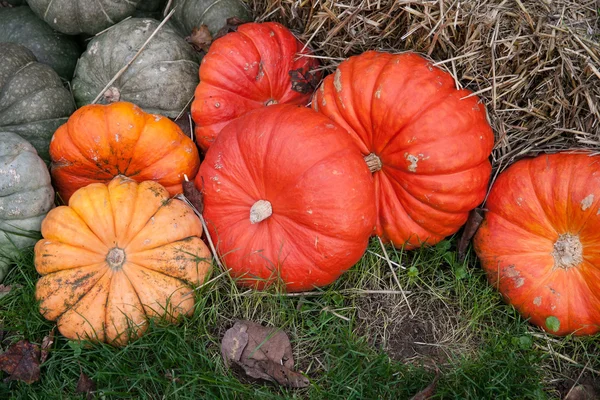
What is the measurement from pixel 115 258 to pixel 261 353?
3.19 ft

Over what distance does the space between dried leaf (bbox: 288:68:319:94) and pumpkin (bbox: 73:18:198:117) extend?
68 cm

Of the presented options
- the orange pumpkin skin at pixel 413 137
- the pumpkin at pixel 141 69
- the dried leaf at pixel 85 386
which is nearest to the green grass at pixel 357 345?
the dried leaf at pixel 85 386

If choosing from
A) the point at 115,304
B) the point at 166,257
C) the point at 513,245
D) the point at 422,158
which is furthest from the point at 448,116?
the point at 115,304

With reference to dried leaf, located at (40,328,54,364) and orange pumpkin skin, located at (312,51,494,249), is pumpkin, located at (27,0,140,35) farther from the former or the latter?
dried leaf, located at (40,328,54,364)

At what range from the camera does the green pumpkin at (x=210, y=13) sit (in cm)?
397

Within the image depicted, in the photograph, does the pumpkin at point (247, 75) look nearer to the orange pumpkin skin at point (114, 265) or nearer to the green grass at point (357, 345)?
the orange pumpkin skin at point (114, 265)

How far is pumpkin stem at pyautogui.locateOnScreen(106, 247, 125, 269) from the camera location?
3.06 m

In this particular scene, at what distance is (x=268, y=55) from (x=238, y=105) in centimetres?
39

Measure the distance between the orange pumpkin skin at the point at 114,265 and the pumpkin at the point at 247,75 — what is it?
0.76 meters

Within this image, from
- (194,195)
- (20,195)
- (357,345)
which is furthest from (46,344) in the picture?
(357,345)

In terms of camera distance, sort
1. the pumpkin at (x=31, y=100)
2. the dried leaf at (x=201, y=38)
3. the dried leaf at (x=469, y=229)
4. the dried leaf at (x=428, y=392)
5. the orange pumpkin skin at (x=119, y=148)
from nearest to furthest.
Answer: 1. the dried leaf at (x=428, y=392)
2. the orange pumpkin skin at (x=119, y=148)
3. the dried leaf at (x=469, y=229)
4. the pumpkin at (x=31, y=100)
5. the dried leaf at (x=201, y=38)

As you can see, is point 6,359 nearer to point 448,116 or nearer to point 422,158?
point 422,158

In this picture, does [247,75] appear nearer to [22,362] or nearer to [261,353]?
[261,353]

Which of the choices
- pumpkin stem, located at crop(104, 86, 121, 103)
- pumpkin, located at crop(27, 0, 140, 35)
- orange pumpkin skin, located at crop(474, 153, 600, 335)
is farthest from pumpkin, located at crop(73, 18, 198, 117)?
orange pumpkin skin, located at crop(474, 153, 600, 335)
